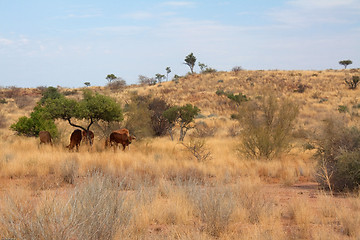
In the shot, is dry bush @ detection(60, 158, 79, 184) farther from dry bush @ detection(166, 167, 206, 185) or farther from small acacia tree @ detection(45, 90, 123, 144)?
small acacia tree @ detection(45, 90, 123, 144)

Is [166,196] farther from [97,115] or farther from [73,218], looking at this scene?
[97,115]

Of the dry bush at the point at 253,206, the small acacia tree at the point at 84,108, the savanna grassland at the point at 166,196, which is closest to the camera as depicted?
the savanna grassland at the point at 166,196

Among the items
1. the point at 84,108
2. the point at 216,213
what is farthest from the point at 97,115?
the point at 216,213

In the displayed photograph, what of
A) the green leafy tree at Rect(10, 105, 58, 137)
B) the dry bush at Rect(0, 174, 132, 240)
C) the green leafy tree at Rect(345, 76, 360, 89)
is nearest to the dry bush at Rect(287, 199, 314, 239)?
the dry bush at Rect(0, 174, 132, 240)

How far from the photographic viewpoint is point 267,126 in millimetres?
14320

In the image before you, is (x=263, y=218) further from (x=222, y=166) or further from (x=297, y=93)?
(x=297, y=93)

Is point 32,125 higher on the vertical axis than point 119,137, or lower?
higher

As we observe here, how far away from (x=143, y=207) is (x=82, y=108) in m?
9.29

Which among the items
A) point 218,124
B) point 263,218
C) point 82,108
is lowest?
point 218,124

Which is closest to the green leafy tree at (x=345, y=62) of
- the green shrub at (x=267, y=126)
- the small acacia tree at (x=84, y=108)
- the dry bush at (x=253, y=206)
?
the green shrub at (x=267, y=126)

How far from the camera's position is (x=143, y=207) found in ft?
19.9

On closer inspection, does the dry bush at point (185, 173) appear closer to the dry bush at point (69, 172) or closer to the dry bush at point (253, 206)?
the dry bush at point (69, 172)

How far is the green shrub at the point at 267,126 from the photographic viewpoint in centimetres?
1373

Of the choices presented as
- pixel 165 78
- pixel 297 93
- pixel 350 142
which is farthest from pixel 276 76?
pixel 350 142
